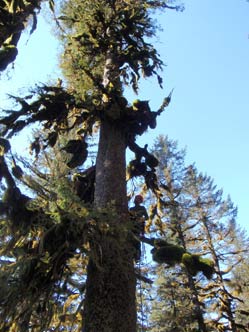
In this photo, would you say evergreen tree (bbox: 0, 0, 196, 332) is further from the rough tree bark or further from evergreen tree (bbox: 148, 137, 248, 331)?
evergreen tree (bbox: 148, 137, 248, 331)

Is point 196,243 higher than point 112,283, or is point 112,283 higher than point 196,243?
point 196,243

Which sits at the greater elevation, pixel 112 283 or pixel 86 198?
pixel 86 198

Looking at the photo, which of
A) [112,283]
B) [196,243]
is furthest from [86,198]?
[196,243]

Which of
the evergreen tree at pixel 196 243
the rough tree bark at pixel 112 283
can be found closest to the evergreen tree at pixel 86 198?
the rough tree bark at pixel 112 283

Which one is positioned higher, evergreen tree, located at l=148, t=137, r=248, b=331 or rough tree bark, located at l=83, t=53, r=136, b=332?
evergreen tree, located at l=148, t=137, r=248, b=331

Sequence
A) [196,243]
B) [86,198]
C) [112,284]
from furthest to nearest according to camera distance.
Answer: [196,243], [86,198], [112,284]

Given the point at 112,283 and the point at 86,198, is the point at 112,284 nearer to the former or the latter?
the point at 112,283

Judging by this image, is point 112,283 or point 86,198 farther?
point 86,198

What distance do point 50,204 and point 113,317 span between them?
1.97 m

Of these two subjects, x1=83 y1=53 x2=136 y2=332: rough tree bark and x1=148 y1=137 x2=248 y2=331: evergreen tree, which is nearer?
x1=83 y1=53 x2=136 y2=332: rough tree bark

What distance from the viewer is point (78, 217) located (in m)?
5.52

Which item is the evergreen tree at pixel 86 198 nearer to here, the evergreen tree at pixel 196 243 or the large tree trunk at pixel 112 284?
the large tree trunk at pixel 112 284

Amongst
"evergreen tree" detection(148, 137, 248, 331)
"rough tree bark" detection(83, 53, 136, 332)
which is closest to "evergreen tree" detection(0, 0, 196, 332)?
"rough tree bark" detection(83, 53, 136, 332)

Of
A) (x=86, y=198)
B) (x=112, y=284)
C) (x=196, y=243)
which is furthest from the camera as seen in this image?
(x=196, y=243)
